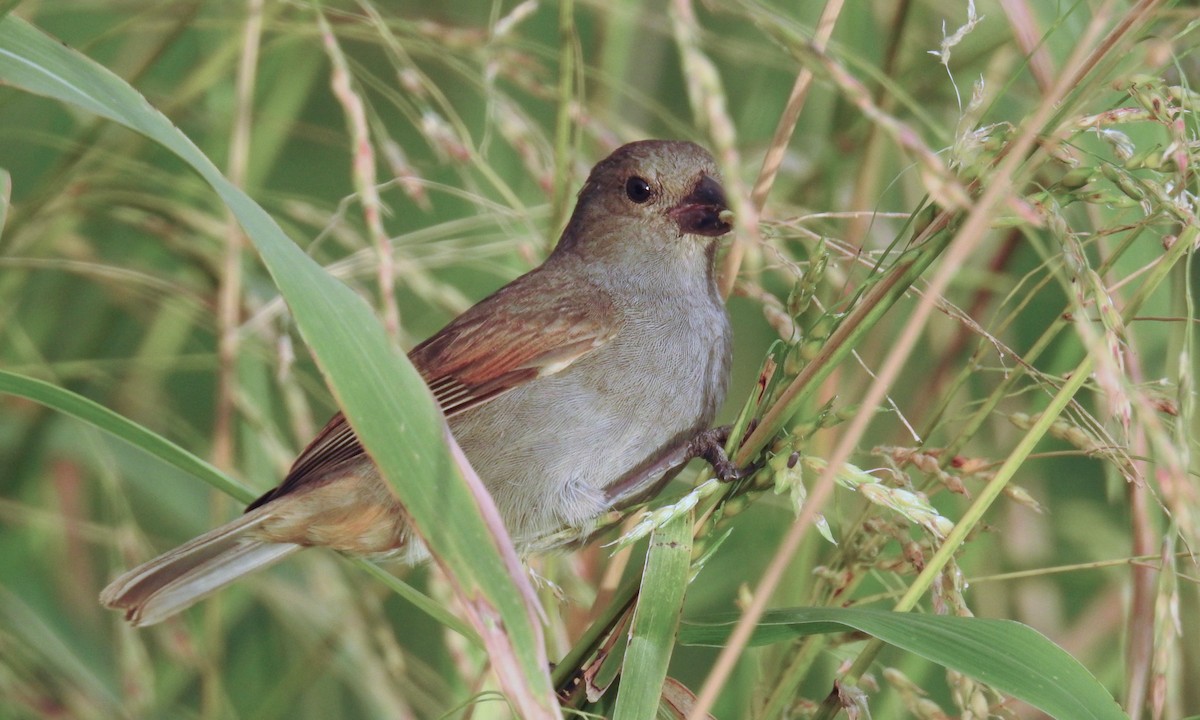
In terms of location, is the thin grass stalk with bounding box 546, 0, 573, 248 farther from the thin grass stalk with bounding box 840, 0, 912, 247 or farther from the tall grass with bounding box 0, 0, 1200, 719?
the thin grass stalk with bounding box 840, 0, 912, 247

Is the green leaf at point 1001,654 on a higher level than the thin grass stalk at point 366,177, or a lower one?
lower

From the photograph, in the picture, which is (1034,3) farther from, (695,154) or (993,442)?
(993,442)

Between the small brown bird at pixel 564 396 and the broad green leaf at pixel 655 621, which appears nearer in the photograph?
the broad green leaf at pixel 655 621

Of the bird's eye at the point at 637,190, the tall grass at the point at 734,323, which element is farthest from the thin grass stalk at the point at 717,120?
the bird's eye at the point at 637,190

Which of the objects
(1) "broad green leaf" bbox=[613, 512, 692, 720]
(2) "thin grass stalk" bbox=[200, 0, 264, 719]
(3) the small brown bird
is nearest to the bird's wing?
(3) the small brown bird

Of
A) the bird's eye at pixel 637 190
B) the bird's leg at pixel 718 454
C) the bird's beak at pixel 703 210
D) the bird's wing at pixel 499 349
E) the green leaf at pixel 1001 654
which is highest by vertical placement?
the bird's eye at pixel 637 190

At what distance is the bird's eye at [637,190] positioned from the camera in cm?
314

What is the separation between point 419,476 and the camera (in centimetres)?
151

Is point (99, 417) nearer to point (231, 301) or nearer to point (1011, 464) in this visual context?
point (231, 301)

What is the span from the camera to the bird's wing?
9.53 ft

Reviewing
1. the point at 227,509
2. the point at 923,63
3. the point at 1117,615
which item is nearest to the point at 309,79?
the point at 227,509

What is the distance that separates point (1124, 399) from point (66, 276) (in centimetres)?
315

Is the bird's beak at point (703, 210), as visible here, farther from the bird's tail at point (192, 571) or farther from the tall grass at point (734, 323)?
the bird's tail at point (192, 571)

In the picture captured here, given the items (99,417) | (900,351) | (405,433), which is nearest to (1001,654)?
(900,351)
